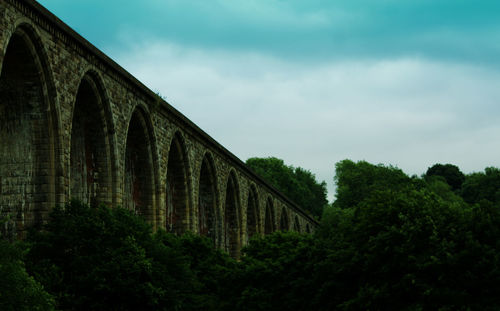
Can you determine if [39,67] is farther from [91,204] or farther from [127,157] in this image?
[127,157]

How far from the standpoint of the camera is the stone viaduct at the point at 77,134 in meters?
17.1

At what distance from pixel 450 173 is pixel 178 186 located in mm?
80807

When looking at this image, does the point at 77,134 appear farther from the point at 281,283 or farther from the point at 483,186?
the point at 483,186

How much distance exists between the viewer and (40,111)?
17516mm

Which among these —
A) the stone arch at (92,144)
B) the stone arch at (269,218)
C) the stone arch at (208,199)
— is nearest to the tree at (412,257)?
the stone arch at (92,144)

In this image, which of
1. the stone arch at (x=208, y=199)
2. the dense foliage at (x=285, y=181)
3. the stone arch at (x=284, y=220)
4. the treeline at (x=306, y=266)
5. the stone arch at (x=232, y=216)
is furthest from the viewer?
the dense foliage at (x=285, y=181)

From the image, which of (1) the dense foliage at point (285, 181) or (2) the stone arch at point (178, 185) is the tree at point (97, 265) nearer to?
(2) the stone arch at point (178, 185)

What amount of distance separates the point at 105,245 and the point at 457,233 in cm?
749

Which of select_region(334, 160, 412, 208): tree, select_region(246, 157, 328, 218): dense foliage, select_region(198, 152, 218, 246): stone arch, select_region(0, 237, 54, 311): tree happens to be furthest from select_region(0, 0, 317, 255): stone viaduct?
select_region(246, 157, 328, 218): dense foliage

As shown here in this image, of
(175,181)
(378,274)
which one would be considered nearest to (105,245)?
(378,274)

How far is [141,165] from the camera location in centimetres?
2564

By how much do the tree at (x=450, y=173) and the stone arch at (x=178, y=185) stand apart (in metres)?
78.5

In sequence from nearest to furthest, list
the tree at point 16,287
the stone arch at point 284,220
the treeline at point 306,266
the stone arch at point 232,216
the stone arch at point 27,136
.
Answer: the tree at point 16,287, the treeline at point 306,266, the stone arch at point 27,136, the stone arch at point 232,216, the stone arch at point 284,220

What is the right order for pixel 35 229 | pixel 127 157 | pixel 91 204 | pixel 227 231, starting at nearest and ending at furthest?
pixel 35 229 < pixel 91 204 < pixel 127 157 < pixel 227 231
